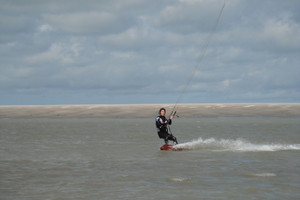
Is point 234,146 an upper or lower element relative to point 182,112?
lower

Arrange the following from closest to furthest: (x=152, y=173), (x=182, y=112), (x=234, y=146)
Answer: (x=152, y=173), (x=234, y=146), (x=182, y=112)

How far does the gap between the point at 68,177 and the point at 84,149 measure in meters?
9.43

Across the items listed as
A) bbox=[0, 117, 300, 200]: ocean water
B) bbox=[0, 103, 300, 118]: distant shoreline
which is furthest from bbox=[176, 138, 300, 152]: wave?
bbox=[0, 103, 300, 118]: distant shoreline

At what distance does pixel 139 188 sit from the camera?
509 inches

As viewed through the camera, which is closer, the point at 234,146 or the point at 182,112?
the point at 234,146

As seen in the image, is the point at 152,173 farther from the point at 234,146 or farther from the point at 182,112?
the point at 182,112

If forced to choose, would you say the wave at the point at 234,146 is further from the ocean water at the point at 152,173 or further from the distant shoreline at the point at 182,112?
the distant shoreline at the point at 182,112

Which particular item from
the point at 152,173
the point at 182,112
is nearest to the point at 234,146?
the point at 152,173

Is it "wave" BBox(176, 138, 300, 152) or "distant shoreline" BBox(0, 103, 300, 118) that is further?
"distant shoreline" BBox(0, 103, 300, 118)

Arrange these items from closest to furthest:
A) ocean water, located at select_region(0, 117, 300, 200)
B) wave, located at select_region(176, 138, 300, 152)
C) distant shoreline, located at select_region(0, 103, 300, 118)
Answer: ocean water, located at select_region(0, 117, 300, 200)
wave, located at select_region(176, 138, 300, 152)
distant shoreline, located at select_region(0, 103, 300, 118)

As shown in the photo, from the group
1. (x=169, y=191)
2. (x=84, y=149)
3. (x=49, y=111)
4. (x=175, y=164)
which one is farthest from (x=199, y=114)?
(x=169, y=191)

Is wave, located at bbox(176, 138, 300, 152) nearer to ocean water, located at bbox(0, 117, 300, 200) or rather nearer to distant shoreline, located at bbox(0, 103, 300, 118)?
ocean water, located at bbox(0, 117, 300, 200)

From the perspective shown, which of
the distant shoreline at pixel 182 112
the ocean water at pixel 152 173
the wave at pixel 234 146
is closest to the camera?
the ocean water at pixel 152 173

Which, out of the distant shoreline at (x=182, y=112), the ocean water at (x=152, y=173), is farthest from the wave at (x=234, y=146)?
the distant shoreline at (x=182, y=112)
